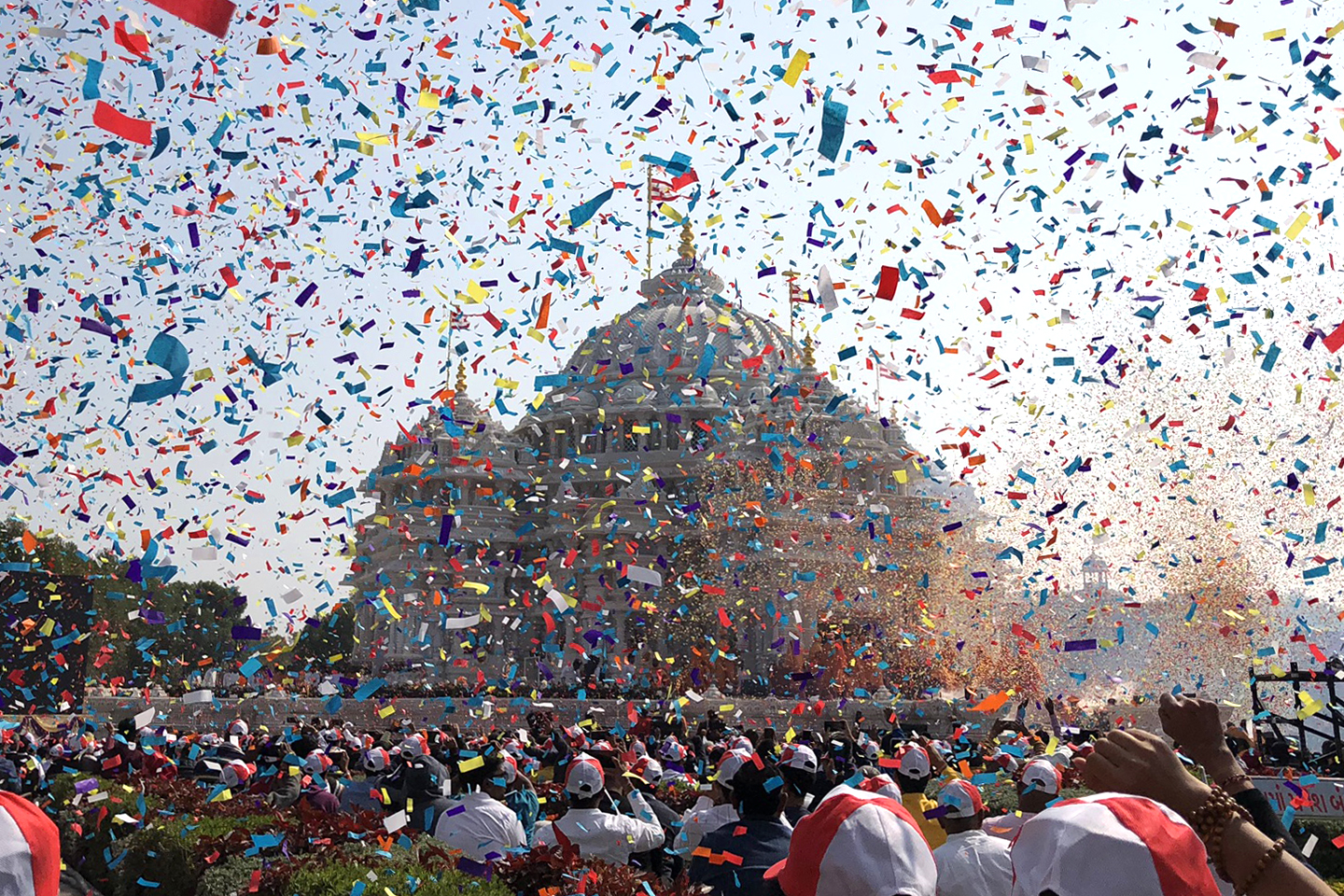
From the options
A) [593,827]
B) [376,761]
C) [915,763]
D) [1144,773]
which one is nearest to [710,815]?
[593,827]

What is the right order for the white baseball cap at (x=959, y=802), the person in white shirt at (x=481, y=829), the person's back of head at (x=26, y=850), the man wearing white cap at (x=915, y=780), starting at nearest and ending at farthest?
the person's back of head at (x=26, y=850) → the white baseball cap at (x=959, y=802) → the man wearing white cap at (x=915, y=780) → the person in white shirt at (x=481, y=829)

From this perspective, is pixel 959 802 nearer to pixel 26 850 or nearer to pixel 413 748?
pixel 26 850

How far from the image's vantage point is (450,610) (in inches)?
3054

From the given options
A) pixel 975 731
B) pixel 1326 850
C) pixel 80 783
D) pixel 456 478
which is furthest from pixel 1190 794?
Result: pixel 456 478

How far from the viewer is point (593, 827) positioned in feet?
31.6

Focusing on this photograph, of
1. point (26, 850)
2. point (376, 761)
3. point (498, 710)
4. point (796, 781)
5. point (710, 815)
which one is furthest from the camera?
point (498, 710)

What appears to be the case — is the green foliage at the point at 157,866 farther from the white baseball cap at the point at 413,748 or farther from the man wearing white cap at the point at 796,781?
the man wearing white cap at the point at 796,781

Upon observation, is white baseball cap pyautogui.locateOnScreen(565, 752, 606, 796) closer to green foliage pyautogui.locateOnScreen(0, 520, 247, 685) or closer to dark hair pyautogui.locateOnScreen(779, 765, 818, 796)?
dark hair pyautogui.locateOnScreen(779, 765, 818, 796)

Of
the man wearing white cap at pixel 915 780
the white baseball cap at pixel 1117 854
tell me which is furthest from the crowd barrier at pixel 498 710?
the white baseball cap at pixel 1117 854

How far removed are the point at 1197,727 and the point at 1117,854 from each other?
1.18m

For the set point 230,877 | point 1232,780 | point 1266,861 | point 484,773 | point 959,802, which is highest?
point 1232,780

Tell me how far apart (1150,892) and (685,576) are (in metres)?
60.9

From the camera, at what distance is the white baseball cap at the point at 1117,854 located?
318 cm

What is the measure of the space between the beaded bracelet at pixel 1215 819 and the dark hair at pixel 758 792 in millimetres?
4026
